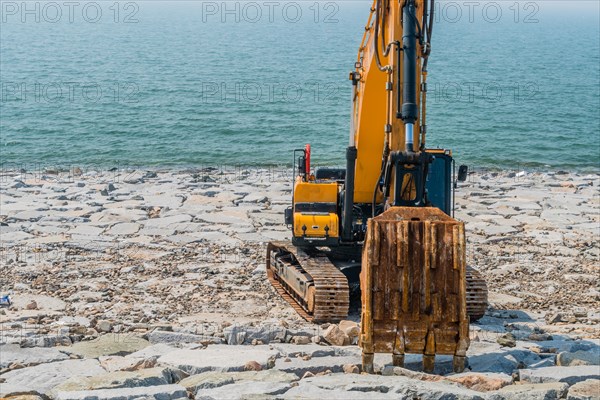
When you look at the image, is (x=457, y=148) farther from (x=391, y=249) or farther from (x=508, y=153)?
(x=391, y=249)

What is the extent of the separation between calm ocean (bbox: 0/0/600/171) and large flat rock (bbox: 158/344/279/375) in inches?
159

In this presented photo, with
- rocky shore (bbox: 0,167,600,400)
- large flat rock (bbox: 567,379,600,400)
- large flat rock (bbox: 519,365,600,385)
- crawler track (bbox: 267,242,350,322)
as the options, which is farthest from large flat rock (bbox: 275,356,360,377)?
crawler track (bbox: 267,242,350,322)

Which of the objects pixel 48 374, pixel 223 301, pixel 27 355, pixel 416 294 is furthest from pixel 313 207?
pixel 48 374

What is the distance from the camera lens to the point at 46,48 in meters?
67.2

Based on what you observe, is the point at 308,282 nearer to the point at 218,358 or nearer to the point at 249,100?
the point at 218,358

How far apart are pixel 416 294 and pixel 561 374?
4.59 ft

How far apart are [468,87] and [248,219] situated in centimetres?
3381

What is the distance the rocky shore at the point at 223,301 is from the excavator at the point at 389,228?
1.18 ft

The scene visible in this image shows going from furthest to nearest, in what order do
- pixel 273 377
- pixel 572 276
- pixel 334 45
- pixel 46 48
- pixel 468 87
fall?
pixel 334 45, pixel 46 48, pixel 468 87, pixel 572 276, pixel 273 377

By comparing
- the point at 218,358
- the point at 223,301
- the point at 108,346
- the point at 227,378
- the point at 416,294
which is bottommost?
the point at 223,301

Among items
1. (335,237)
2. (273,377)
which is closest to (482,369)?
(273,377)

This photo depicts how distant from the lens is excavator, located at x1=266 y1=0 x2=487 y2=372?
8984 millimetres

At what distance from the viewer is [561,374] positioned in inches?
341

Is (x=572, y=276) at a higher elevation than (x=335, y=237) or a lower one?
lower
